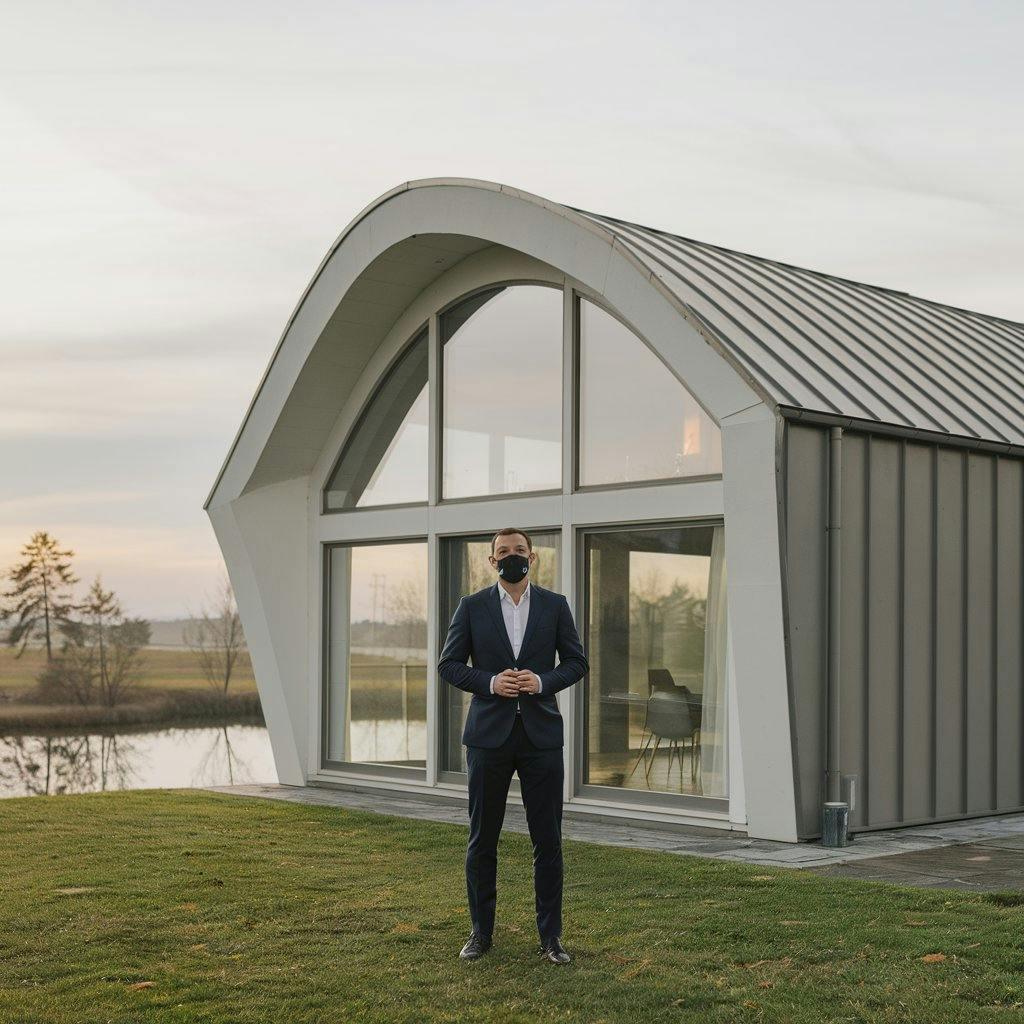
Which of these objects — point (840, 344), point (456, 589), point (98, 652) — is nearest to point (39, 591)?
point (98, 652)

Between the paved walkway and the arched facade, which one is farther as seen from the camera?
the arched facade

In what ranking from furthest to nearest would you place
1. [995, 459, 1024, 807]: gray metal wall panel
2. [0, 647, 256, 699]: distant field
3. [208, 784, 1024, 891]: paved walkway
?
1. [0, 647, 256, 699]: distant field
2. [995, 459, 1024, 807]: gray metal wall panel
3. [208, 784, 1024, 891]: paved walkway

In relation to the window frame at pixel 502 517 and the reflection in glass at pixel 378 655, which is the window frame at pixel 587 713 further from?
the reflection in glass at pixel 378 655

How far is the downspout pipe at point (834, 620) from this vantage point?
10.2m

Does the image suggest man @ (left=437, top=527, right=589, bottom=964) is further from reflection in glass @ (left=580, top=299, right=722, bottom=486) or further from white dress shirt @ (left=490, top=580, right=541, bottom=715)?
reflection in glass @ (left=580, top=299, right=722, bottom=486)

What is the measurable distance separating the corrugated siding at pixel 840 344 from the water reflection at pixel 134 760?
1878 cm

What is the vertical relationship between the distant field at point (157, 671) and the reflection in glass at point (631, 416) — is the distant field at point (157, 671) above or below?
below

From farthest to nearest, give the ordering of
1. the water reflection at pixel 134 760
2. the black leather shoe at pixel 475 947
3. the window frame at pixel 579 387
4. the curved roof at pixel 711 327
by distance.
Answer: the water reflection at pixel 134 760
the window frame at pixel 579 387
the curved roof at pixel 711 327
the black leather shoe at pixel 475 947

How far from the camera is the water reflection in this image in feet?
105

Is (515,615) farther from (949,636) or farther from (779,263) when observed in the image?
(779,263)

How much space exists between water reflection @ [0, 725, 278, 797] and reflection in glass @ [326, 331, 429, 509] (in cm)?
1521

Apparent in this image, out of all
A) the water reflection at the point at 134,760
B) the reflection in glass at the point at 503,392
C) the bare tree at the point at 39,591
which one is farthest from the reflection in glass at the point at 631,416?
the bare tree at the point at 39,591

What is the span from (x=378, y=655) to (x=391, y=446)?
2.17 m

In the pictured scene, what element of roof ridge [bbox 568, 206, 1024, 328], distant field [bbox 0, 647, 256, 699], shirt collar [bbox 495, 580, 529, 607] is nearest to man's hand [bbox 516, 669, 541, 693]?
shirt collar [bbox 495, 580, 529, 607]
